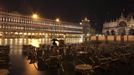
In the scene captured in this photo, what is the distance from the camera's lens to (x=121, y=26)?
10112cm

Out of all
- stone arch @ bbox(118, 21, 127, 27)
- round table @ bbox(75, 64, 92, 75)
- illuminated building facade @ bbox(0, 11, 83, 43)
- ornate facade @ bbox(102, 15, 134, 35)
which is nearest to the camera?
round table @ bbox(75, 64, 92, 75)

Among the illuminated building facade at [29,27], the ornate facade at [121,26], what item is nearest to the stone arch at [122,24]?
the ornate facade at [121,26]

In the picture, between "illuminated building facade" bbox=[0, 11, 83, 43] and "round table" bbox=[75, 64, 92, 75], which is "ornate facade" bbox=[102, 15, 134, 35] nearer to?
"illuminated building facade" bbox=[0, 11, 83, 43]

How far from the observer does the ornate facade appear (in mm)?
94062

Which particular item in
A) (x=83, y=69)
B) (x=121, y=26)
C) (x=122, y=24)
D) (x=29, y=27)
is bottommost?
(x=83, y=69)

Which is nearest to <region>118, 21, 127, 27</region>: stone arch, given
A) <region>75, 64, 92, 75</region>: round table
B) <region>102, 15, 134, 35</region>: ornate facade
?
<region>102, 15, 134, 35</region>: ornate facade

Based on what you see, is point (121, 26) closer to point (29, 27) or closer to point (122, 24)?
point (122, 24)

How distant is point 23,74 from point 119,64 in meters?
11.5

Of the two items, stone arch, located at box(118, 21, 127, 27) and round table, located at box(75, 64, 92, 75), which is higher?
stone arch, located at box(118, 21, 127, 27)

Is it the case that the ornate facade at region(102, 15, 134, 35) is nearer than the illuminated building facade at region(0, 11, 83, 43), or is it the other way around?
the illuminated building facade at region(0, 11, 83, 43)

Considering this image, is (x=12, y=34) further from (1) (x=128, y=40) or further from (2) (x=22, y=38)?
(1) (x=128, y=40)

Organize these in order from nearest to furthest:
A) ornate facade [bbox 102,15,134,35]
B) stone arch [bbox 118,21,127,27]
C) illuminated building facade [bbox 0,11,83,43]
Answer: illuminated building facade [bbox 0,11,83,43]
ornate facade [bbox 102,15,134,35]
stone arch [bbox 118,21,127,27]

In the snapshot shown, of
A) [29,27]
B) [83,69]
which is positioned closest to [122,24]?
[29,27]

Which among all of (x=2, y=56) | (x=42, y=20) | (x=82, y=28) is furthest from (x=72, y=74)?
(x=82, y=28)
